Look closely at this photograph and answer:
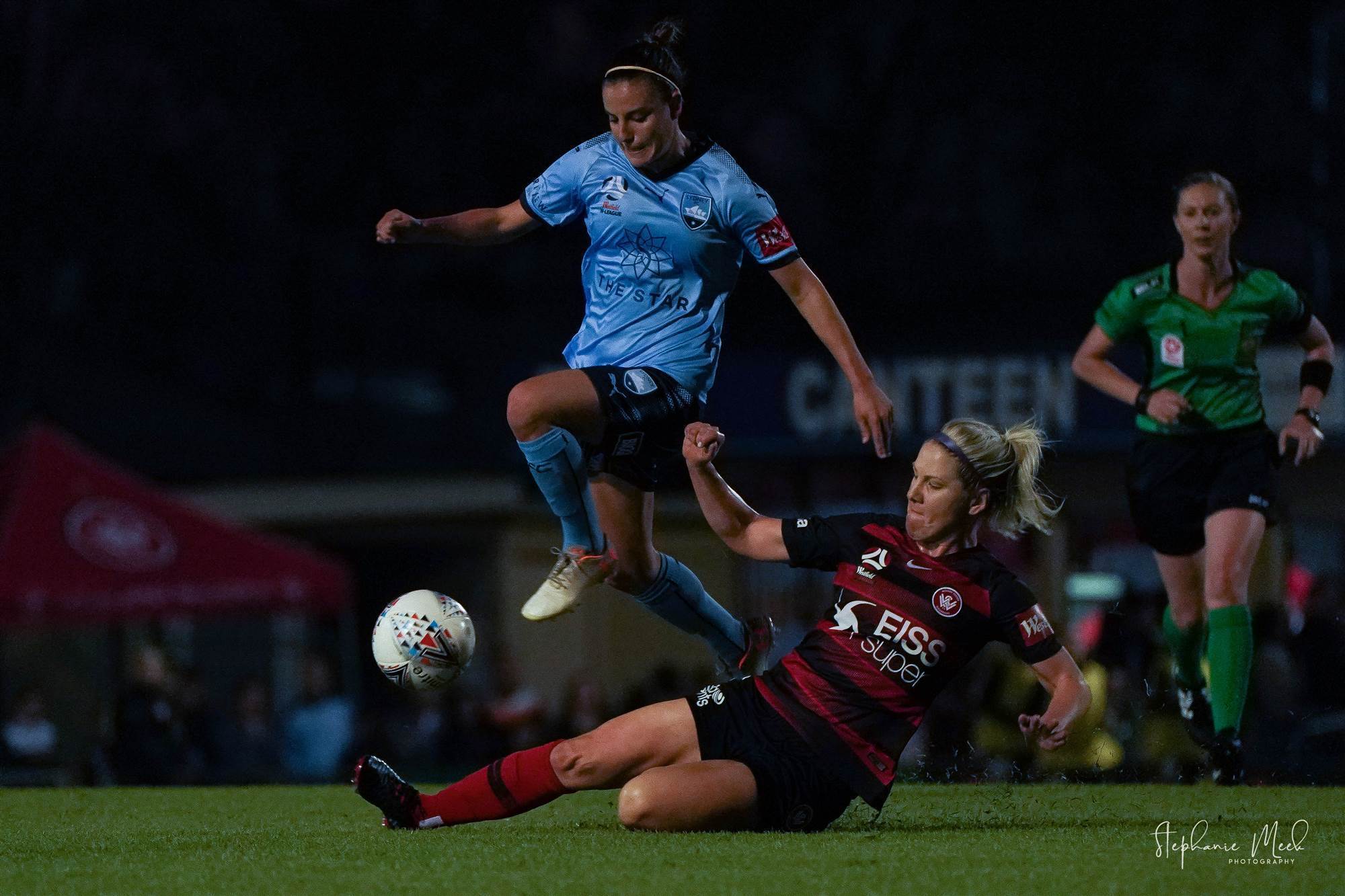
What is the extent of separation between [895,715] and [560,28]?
54.8 feet

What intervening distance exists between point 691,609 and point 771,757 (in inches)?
55.7

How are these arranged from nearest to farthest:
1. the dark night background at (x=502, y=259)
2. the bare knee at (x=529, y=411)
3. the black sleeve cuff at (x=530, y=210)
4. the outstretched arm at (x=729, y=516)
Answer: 1. the outstretched arm at (x=729, y=516)
2. the bare knee at (x=529, y=411)
3. the black sleeve cuff at (x=530, y=210)
4. the dark night background at (x=502, y=259)

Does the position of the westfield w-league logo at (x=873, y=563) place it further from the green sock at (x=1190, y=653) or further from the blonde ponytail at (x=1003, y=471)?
the green sock at (x=1190, y=653)

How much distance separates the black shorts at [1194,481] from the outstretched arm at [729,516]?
2.32m

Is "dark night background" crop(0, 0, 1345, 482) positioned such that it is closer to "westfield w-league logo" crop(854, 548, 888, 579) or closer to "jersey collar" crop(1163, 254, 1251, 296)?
"jersey collar" crop(1163, 254, 1251, 296)

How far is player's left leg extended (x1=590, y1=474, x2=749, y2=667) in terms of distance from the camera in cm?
634

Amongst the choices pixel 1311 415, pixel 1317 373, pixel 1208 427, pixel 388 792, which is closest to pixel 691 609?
pixel 388 792

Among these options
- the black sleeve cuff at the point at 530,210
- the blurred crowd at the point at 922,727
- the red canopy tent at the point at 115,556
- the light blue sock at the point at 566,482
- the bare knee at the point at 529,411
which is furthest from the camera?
the red canopy tent at the point at 115,556

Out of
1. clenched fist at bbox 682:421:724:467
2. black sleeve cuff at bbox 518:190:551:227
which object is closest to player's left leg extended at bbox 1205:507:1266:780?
clenched fist at bbox 682:421:724:467

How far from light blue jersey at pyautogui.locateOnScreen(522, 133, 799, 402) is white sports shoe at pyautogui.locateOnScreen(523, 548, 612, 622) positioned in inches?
24.9

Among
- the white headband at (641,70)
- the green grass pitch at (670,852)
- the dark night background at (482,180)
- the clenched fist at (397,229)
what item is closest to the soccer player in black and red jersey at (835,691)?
the green grass pitch at (670,852)

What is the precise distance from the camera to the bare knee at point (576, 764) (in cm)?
523

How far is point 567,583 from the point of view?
20.3 feet

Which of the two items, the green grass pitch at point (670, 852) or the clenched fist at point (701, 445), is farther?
the clenched fist at point (701, 445)
